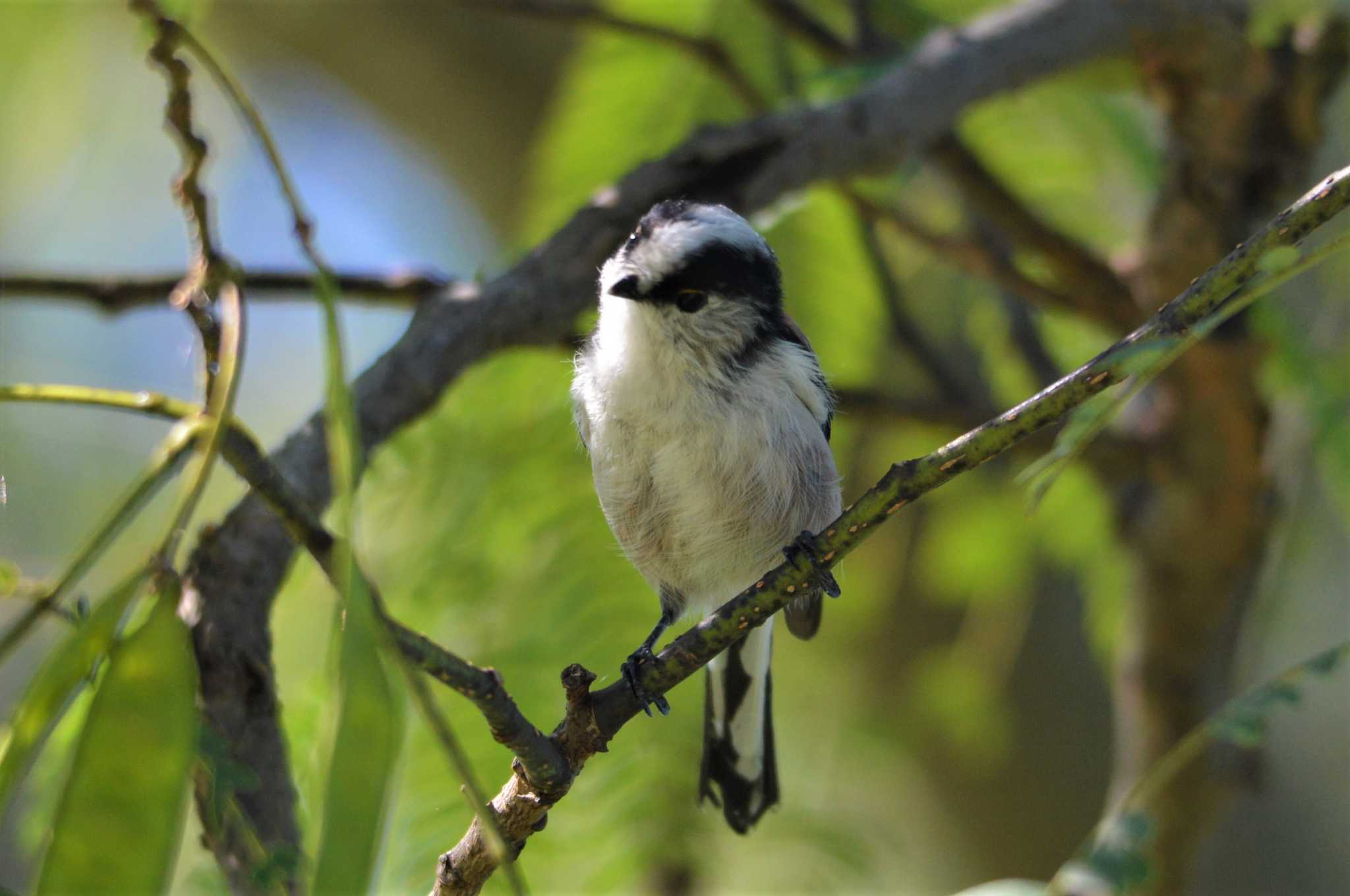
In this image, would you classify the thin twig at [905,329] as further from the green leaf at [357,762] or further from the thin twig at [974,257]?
the green leaf at [357,762]

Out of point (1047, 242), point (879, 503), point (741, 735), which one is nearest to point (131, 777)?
point (879, 503)

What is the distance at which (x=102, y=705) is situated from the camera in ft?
2.33

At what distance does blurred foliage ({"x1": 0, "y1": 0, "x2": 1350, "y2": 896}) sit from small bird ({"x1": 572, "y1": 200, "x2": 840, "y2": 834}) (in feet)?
0.96

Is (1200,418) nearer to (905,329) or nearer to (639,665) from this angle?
(905,329)

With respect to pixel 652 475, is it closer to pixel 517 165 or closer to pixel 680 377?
pixel 680 377

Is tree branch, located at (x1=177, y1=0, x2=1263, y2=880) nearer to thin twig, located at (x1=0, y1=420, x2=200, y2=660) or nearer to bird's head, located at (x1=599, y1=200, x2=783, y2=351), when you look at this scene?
bird's head, located at (x1=599, y1=200, x2=783, y2=351)

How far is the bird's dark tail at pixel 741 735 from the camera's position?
2.20m

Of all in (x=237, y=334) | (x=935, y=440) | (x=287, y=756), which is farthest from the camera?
(x=935, y=440)

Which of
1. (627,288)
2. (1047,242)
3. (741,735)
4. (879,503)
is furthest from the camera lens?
(1047,242)

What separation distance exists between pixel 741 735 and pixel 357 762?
66.2 inches

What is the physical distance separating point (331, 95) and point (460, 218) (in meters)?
0.79

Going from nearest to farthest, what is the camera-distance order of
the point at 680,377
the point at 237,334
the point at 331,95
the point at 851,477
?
the point at 237,334 < the point at 680,377 < the point at 851,477 < the point at 331,95

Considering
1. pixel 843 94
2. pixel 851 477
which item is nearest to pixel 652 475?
pixel 843 94

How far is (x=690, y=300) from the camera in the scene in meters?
1.80
